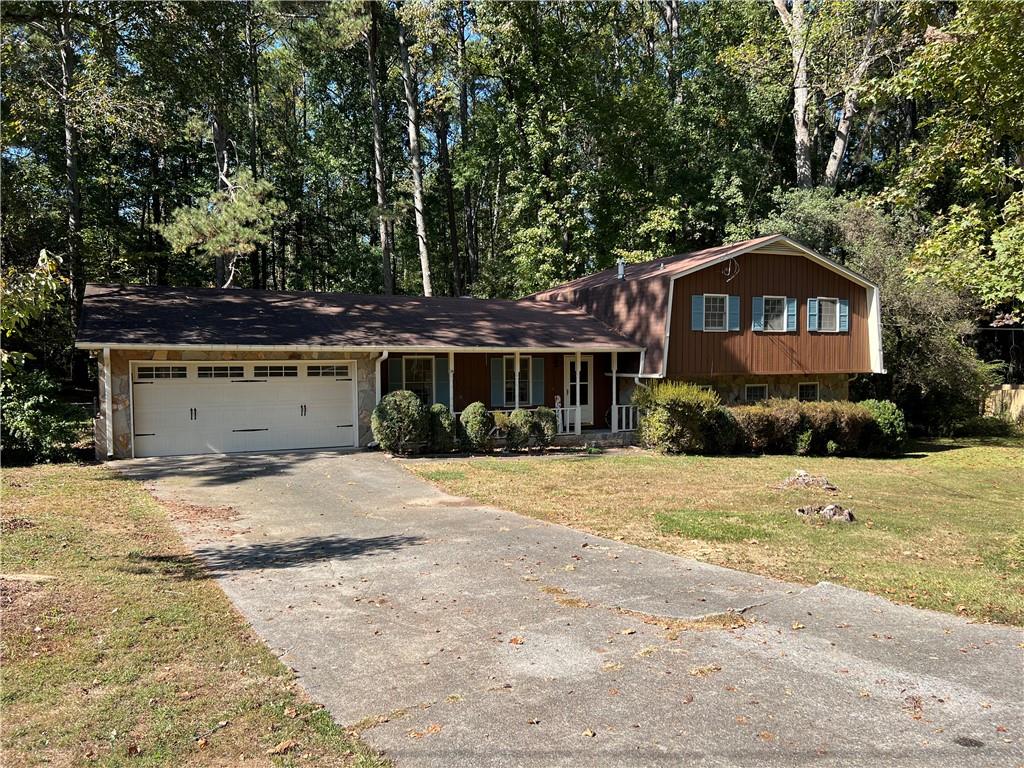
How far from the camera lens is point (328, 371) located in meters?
16.6

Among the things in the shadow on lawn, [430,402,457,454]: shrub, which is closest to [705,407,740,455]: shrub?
[430,402,457,454]: shrub

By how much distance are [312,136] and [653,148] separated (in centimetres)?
1753

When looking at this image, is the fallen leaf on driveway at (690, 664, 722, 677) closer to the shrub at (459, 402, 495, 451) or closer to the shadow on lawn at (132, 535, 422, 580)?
the shadow on lawn at (132, 535, 422, 580)

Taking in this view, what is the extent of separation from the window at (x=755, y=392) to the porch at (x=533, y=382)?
3.79m

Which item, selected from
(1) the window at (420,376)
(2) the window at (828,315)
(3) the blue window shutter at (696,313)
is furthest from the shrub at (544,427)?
(2) the window at (828,315)

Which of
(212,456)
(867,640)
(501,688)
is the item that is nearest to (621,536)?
(867,640)

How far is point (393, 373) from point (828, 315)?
13.4m

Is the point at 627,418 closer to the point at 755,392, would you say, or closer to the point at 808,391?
the point at 755,392

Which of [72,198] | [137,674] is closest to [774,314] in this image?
[137,674]

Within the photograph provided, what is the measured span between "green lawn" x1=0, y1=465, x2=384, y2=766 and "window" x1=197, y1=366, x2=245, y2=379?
327 inches

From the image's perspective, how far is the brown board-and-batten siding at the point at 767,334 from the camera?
19.4 metres

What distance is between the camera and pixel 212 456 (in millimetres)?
14969

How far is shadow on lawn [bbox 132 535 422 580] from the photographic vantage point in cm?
681

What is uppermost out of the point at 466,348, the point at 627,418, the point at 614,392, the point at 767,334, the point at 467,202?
the point at 467,202
